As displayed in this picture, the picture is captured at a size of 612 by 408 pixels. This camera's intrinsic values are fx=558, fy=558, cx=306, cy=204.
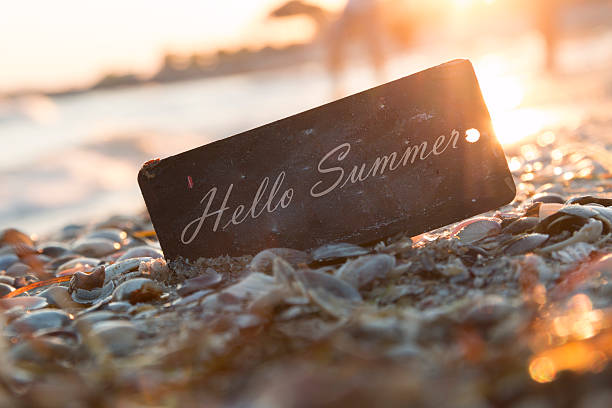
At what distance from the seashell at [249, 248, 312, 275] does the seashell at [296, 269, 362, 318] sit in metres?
0.32

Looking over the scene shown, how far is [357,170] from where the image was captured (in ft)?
6.37

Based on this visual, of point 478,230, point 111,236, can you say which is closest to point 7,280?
point 111,236

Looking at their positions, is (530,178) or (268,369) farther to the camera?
(530,178)

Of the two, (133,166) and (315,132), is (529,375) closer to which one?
(315,132)

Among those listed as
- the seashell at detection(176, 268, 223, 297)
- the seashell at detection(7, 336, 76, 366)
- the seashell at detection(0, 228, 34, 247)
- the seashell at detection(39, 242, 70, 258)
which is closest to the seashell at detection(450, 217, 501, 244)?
the seashell at detection(176, 268, 223, 297)

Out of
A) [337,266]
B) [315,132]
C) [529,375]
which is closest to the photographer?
[529,375]

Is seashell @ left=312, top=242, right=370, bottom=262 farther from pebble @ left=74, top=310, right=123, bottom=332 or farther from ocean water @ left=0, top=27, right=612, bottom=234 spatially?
ocean water @ left=0, top=27, right=612, bottom=234

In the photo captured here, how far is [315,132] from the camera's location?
6.36 feet

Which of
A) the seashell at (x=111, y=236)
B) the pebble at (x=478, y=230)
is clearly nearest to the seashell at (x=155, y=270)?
the pebble at (x=478, y=230)

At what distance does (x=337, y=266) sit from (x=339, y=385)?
93 cm

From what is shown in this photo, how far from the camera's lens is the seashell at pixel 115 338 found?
134 cm

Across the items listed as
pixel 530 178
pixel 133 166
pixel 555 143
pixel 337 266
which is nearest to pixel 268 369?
pixel 337 266

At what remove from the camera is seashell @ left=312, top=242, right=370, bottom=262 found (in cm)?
180

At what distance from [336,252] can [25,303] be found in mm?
1057
